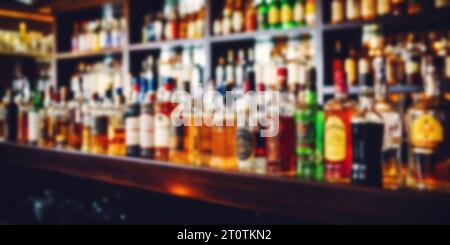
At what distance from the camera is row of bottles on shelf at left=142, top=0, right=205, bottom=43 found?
2630 millimetres

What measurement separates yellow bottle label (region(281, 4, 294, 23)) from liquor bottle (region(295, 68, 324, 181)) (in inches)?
56.9

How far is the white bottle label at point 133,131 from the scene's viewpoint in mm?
1277

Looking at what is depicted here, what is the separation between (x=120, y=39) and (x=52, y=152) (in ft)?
4.88

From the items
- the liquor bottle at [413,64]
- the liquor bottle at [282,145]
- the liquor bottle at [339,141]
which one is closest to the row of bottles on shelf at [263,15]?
the liquor bottle at [413,64]

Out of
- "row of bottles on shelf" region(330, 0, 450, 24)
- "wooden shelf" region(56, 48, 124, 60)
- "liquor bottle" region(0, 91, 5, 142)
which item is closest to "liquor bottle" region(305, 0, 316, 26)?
"row of bottles on shelf" region(330, 0, 450, 24)

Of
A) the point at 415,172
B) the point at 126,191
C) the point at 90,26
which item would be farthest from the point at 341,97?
the point at 90,26

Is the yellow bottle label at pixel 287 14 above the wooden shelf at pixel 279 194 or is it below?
above

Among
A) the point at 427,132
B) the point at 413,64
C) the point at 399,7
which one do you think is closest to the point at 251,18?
the point at 399,7

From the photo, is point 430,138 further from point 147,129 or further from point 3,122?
point 3,122

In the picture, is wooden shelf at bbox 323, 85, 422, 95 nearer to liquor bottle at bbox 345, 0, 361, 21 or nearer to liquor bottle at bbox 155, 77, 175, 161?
liquor bottle at bbox 345, 0, 361, 21

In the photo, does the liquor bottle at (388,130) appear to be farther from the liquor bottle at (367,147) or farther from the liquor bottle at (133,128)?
the liquor bottle at (133,128)

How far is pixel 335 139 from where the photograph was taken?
868mm

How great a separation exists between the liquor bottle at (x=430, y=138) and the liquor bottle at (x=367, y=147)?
6 cm

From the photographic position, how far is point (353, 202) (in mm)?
759
